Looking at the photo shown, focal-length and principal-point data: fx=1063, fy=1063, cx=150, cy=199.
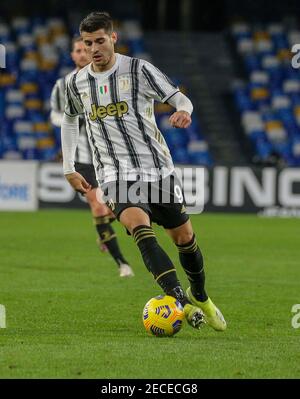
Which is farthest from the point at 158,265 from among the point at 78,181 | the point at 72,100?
the point at 72,100

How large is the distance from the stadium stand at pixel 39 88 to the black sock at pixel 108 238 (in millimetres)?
12930

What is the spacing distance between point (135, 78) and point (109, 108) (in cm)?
28

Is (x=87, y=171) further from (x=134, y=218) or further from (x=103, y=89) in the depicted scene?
(x=134, y=218)

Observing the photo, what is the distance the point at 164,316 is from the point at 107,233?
184 inches

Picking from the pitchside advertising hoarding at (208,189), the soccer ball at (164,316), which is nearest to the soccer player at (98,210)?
the soccer ball at (164,316)

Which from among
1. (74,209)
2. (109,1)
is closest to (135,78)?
(74,209)

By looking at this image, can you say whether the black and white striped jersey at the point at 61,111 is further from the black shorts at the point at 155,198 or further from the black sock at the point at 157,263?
the black sock at the point at 157,263

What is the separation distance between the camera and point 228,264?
1331cm

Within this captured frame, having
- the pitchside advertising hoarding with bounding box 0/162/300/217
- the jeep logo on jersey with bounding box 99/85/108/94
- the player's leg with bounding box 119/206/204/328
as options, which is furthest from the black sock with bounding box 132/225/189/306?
the pitchside advertising hoarding with bounding box 0/162/300/217

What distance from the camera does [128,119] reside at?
7582 millimetres

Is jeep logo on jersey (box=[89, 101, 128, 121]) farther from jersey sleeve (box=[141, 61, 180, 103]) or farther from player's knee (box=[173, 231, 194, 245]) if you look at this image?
player's knee (box=[173, 231, 194, 245])

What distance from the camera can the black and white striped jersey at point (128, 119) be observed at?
298 inches

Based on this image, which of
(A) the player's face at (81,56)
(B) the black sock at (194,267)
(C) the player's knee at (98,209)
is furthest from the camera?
(C) the player's knee at (98,209)
